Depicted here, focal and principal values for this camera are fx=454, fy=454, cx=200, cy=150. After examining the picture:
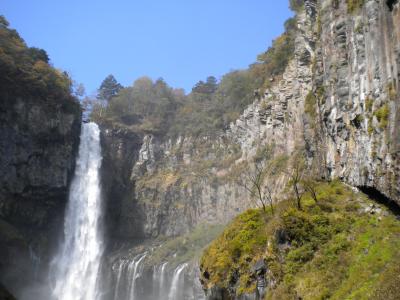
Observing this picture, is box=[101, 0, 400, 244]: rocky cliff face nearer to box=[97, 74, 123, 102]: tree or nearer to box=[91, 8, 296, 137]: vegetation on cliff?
box=[91, 8, 296, 137]: vegetation on cliff

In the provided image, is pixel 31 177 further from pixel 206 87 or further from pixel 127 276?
pixel 206 87

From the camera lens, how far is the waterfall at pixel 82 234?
47.1 m

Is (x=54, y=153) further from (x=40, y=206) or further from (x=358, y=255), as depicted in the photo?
(x=358, y=255)

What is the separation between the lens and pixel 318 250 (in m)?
19.4

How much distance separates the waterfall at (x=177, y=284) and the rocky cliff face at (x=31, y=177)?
1413cm

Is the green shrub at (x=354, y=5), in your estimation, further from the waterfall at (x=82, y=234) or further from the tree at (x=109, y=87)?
the tree at (x=109, y=87)

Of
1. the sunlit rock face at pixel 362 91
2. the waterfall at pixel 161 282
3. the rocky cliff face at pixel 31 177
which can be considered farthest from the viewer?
the rocky cliff face at pixel 31 177

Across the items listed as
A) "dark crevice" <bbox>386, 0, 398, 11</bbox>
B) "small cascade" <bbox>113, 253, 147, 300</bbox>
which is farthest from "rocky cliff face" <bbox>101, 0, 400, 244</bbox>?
"small cascade" <bbox>113, 253, 147, 300</bbox>

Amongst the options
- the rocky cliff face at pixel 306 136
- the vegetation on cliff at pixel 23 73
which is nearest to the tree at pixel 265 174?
the rocky cliff face at pixel 306 136

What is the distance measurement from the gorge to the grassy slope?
69 millimetres

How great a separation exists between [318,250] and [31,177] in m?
34.3

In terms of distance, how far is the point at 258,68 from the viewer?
5597 centimetres

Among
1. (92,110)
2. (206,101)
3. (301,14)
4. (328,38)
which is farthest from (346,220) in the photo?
(92,110)

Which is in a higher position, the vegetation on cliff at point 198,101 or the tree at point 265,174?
the vegetation on cliff at point 198,101
